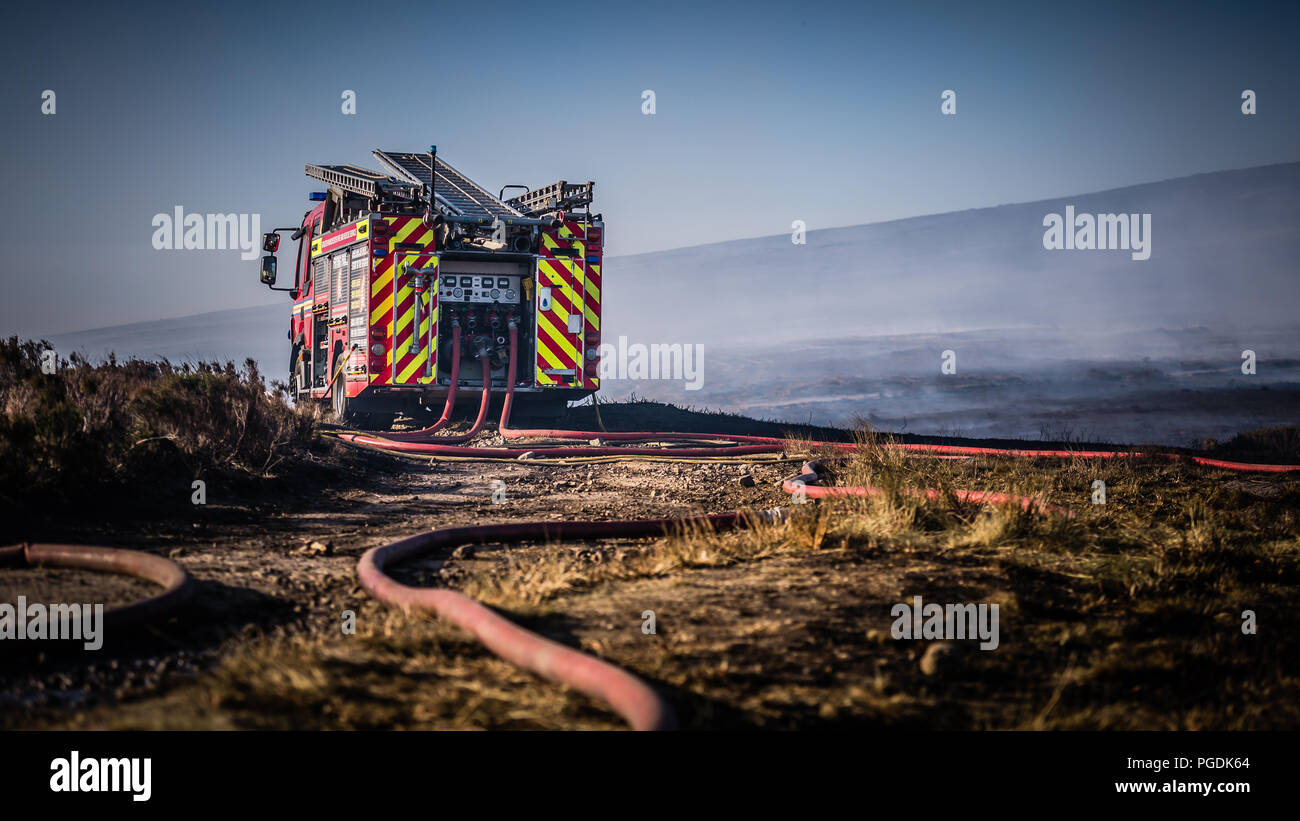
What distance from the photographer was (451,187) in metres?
15.0

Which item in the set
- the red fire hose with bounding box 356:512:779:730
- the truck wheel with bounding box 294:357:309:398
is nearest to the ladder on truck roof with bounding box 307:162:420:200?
the truck wheel with bounding box 294:357:309:398

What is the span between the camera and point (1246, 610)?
392 cm

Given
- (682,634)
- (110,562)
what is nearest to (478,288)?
(110,562)

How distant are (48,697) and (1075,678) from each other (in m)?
3.05

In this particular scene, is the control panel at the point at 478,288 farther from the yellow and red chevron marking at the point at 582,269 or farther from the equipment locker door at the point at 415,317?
the yellow and red chevron marking at the point at 582,269

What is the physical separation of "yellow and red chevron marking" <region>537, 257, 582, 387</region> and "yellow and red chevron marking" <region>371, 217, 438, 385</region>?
57.3 inches

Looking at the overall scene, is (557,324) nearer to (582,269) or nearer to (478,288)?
(582,269)

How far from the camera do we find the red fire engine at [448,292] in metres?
13.2

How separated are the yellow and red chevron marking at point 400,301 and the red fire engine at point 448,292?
0.04ft

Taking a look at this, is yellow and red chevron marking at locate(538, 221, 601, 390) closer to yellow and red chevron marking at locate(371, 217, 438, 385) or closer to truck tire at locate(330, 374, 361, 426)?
yellow and red chevron marking at locate(371, 217, 438, 385)

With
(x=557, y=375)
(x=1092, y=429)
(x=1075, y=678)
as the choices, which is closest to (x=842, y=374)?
(x=1092, y=429)

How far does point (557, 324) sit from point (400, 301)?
2.15 meters

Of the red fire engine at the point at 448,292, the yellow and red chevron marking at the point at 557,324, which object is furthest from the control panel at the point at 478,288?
the yellow and red chevron marking at the point at 557,324
